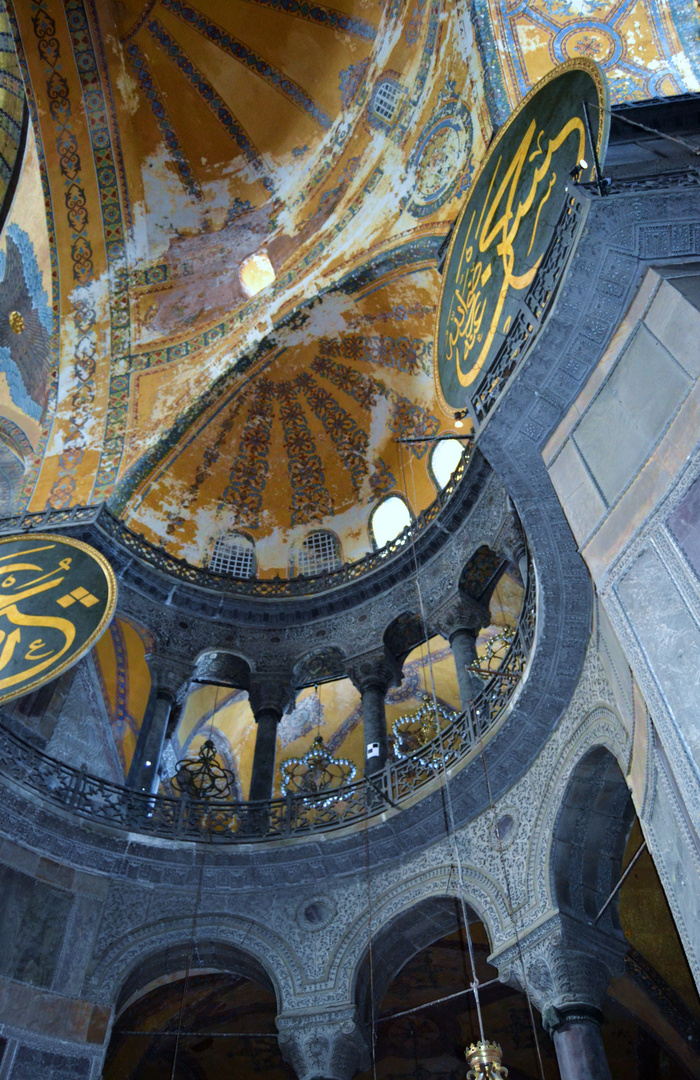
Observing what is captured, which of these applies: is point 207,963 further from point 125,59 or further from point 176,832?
point 125,59

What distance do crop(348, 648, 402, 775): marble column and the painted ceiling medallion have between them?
5.01 metres

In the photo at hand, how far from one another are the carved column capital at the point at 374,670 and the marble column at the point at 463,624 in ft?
2.77

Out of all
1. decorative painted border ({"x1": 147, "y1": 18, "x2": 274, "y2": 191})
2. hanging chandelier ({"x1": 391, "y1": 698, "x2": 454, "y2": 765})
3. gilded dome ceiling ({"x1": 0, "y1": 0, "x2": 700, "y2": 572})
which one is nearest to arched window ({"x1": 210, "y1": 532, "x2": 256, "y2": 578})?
gilded dome ceiling ({"x1": 0, "y1": 0, "x2": 700, "y2": 572})

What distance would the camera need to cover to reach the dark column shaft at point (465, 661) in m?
7.98

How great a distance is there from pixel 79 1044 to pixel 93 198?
1047 cm

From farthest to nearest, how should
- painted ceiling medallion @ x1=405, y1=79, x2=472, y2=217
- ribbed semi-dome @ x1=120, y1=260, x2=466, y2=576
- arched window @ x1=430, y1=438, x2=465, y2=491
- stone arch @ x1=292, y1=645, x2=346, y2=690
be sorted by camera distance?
ribbed semi-dome @ x1=120, y1=260, x2=466, y2=576 → arched window @ x1=430, y1=438, x2=465, y2=491 → stone arch @ x1=292, y1=645, x2=346, y2=690 → painted ceiling medallion @ x1=405, y1=79, x2=472, y2=217

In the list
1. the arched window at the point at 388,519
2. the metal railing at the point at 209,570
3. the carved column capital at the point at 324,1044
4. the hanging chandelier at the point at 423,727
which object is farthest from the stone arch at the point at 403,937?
the arched window at the point at 388,519

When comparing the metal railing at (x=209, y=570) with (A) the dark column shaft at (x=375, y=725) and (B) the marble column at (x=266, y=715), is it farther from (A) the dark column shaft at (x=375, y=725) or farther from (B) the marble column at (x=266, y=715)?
(A) the dark column shaft at (x=375, y=725)

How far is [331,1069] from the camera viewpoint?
20.6ft

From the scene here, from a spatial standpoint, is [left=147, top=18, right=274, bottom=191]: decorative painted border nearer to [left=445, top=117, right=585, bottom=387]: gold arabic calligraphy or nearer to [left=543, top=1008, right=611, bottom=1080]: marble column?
[left=445, top=117, right=585, bottom=387]: gold arabic calligraphy

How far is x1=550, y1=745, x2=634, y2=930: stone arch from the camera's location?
609cm

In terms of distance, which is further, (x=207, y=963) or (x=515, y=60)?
(x=515, y=60)

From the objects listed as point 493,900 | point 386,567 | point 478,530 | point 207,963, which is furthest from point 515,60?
point 207,963

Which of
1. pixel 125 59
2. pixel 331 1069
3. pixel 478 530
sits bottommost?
pixel 331 1069
